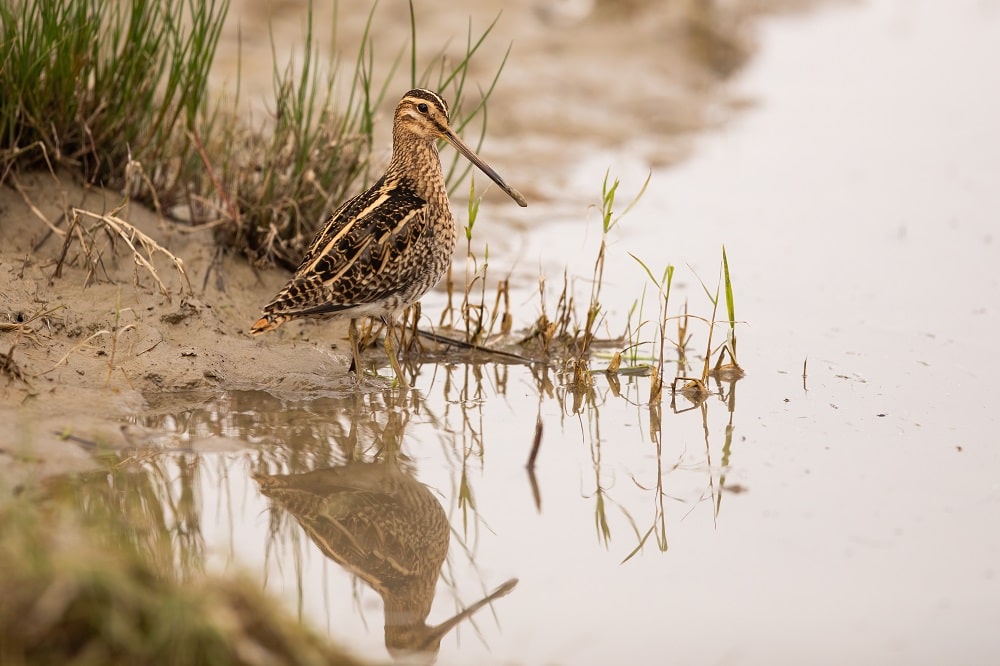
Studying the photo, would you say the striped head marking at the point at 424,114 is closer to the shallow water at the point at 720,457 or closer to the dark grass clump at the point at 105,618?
the shallow water at the point at 720,457

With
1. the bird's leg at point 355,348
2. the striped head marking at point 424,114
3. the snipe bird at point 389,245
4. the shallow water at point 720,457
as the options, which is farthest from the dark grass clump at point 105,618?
the striped head marking at point 424,114

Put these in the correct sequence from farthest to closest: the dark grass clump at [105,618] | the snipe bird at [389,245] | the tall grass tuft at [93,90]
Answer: the tall grass tuft at [93,90] → the snipe bird at [389,245] → the dark grass clump at [105,618]

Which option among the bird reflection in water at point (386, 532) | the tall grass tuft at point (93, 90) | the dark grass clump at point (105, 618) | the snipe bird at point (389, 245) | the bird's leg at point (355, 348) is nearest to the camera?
the dark grass clump at point (105, 618)

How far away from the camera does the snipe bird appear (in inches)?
221

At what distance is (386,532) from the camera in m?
4.50

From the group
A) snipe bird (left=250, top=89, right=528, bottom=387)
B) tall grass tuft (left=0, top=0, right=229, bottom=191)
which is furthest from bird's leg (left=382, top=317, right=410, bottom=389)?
tall grass tuft (left=0, top=0, right=229, bottom=191)

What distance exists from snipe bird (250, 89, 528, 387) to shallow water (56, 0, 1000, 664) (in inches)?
16.3

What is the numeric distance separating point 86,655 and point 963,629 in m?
2.56

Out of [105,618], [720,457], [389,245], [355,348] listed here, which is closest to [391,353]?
[355,348]

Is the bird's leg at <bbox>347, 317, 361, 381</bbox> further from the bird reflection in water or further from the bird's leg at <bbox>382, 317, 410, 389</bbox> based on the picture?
the bird reflection in water

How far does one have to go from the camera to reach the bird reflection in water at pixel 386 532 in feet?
12.9

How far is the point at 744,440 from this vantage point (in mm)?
5344

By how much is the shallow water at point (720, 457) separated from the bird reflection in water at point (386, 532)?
0.13 feet

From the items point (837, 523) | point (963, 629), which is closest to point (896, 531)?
point (837, 523)
